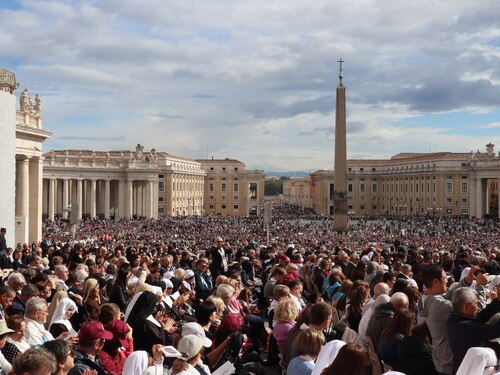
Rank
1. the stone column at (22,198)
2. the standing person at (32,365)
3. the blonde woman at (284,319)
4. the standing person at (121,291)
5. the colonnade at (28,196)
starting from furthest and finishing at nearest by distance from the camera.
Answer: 1. the colonnade at (28,196)
2. the stone column at (22,198)
3. the standing person at (121,291)
4. the blonde woman at (284,319)
5. the standing person at (32,365)

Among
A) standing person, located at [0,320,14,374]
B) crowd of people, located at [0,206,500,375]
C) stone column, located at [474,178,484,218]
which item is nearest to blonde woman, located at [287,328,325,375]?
crowd of people, located at [0,206,500,375]

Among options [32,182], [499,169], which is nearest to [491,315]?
[32,182]

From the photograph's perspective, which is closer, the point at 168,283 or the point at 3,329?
the point at 3,329

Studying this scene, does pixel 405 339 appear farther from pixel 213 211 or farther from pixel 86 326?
pixel 213 211

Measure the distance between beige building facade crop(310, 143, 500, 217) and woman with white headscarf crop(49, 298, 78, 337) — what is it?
3328 inches

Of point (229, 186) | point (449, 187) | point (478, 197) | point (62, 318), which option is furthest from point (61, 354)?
point (229, 186)

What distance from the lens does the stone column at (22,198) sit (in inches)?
1138

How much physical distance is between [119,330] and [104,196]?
3257 inches

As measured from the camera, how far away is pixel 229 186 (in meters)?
117

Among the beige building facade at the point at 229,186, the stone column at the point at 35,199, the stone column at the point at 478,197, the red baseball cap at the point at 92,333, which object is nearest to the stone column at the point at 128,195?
the beige building facade at the point at 229,186

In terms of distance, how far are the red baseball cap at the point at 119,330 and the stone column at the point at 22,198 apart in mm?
23898

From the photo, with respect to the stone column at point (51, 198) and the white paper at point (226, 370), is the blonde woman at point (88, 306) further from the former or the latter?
the stone column at point (51, 198)

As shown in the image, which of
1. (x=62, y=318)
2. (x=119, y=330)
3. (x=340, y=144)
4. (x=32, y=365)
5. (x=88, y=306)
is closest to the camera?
(x=32, y=365)

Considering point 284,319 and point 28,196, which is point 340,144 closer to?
point 28,196
